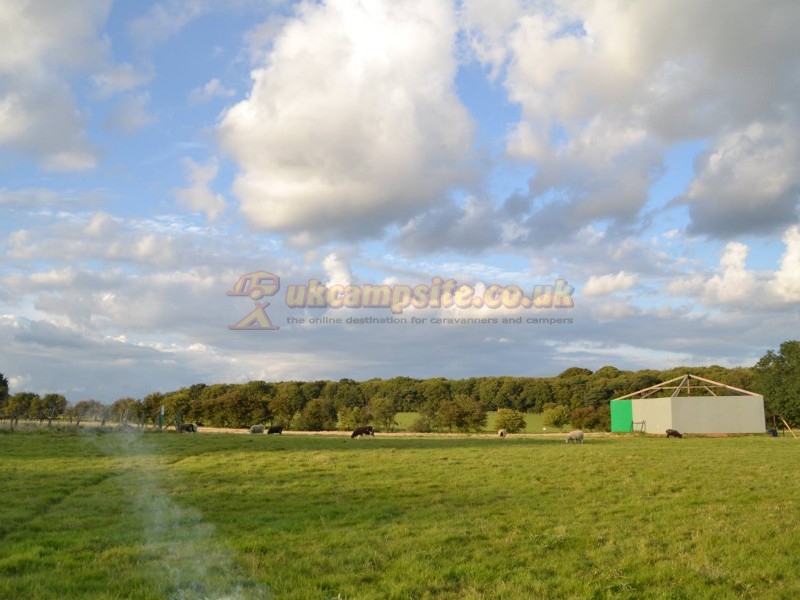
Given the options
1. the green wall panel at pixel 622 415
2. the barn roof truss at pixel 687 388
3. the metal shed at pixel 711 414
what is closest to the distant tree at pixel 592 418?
the barn roof truss at pixel 687 388

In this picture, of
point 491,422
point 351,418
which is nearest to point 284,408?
point 351,418

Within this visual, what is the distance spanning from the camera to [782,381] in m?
72.7

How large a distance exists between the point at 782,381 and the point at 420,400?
158 ft

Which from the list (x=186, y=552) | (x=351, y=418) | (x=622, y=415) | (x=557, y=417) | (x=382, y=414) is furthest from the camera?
(x=351, y=418)

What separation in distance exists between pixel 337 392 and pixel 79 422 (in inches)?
2598

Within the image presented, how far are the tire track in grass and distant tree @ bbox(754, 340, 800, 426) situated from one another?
72.0 metres

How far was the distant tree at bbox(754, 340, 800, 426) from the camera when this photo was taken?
70438 mm

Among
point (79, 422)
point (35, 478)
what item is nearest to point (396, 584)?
point (35, 478)

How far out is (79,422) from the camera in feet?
135

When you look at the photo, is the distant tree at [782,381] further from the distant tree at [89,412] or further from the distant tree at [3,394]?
the distant tree at [3,394]

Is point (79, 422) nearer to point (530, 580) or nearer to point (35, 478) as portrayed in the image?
point (35, 478)

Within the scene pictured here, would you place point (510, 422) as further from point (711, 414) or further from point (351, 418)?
point (711, 414)

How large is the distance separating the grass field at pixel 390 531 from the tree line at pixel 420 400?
30742 mm

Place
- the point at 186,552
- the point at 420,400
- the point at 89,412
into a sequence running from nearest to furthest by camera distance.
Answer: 1. the point at 186,552
2. the point at 89,412
3. the point at 420,400
